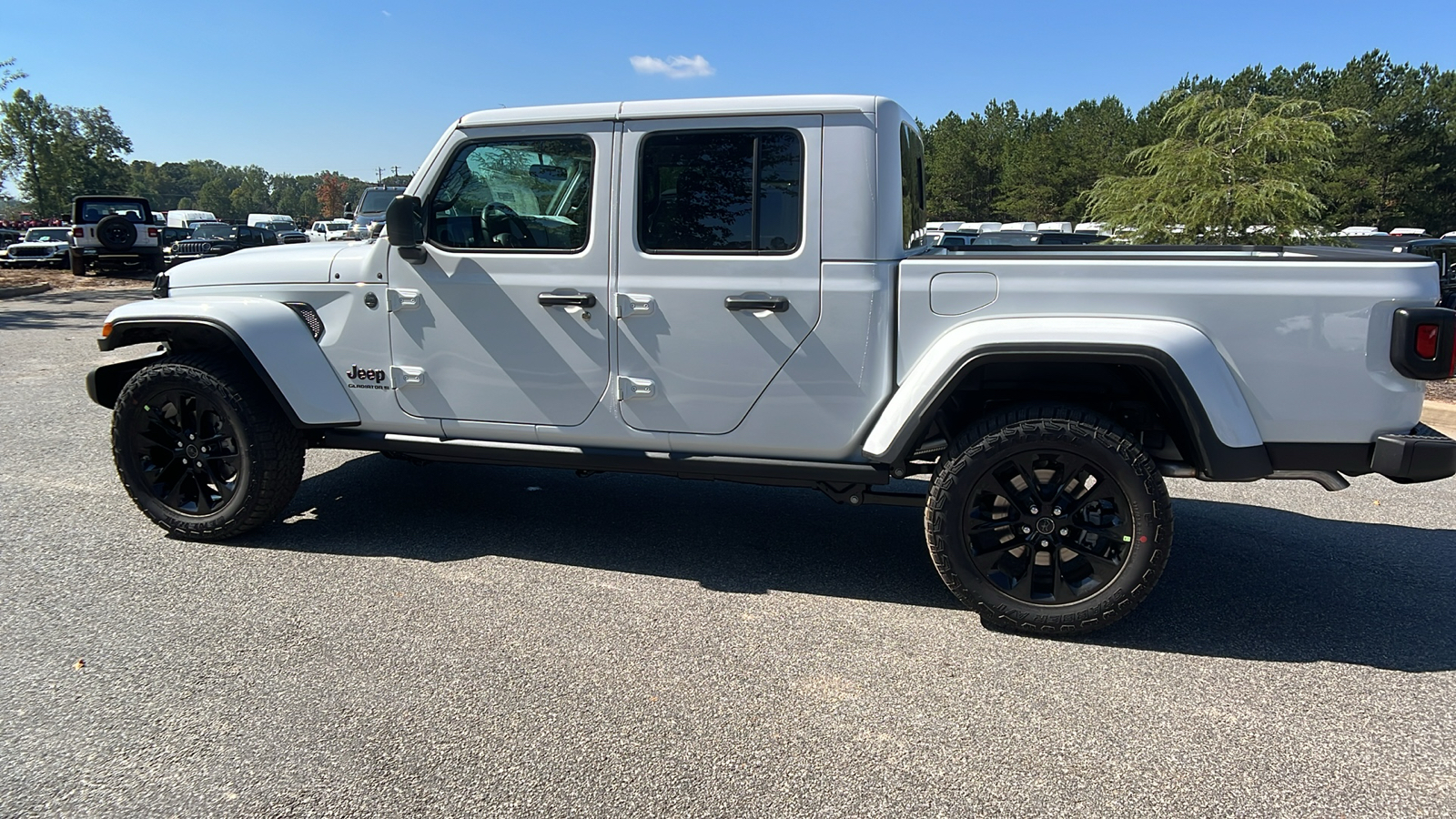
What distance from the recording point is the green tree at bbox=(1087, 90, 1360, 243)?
27.7 feet

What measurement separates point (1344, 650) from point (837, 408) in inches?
82.2

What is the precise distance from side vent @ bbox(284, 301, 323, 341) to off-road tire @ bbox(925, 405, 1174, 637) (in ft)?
9.60

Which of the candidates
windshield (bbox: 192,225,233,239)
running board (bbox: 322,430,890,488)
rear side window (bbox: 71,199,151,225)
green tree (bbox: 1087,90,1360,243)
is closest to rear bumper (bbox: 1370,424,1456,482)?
running board (bbox: 322,430,890,488)

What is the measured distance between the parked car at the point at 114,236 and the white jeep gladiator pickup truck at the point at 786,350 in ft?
64.9

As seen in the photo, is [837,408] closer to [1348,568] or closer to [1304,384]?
[1304,384]

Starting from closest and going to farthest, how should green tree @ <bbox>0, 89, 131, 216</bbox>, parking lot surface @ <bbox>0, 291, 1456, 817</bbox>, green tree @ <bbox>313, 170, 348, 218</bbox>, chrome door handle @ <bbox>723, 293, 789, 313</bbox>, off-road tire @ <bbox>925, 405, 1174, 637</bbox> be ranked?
parking lot surface @ <bbox>0, 291, 1456, 817</bbox>
off-road tire @ <bbox>925, 405, 1174, 637</bbox>
chrome door handle @ <bbox>723, 293, 789, 313</bbox>
green tree @ <bbox>0, 89, 131, 216</bbox>
green tree @ <bbox>313, 170, 348, 218</bbox>

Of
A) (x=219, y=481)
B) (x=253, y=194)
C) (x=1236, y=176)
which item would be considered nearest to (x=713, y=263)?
(x=219, y=481)

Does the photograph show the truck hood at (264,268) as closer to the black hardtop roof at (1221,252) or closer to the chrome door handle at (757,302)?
the chrome door handle at (757,302)

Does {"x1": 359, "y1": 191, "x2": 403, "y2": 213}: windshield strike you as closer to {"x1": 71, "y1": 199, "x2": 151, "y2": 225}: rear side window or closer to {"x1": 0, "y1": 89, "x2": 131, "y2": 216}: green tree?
{"x1": 71, "y1": 199, "x2": 151, "y2": 225}: rear side window

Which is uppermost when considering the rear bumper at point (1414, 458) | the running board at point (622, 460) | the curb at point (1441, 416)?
the rear bumper at point (1414, 458)

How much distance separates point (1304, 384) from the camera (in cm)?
318

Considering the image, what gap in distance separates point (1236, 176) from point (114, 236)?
22315 millimetres

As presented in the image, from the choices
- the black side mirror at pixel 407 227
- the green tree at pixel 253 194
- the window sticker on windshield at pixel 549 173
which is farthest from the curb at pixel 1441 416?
the green tree at pixel 253 194

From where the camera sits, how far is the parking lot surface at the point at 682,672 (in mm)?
2539
